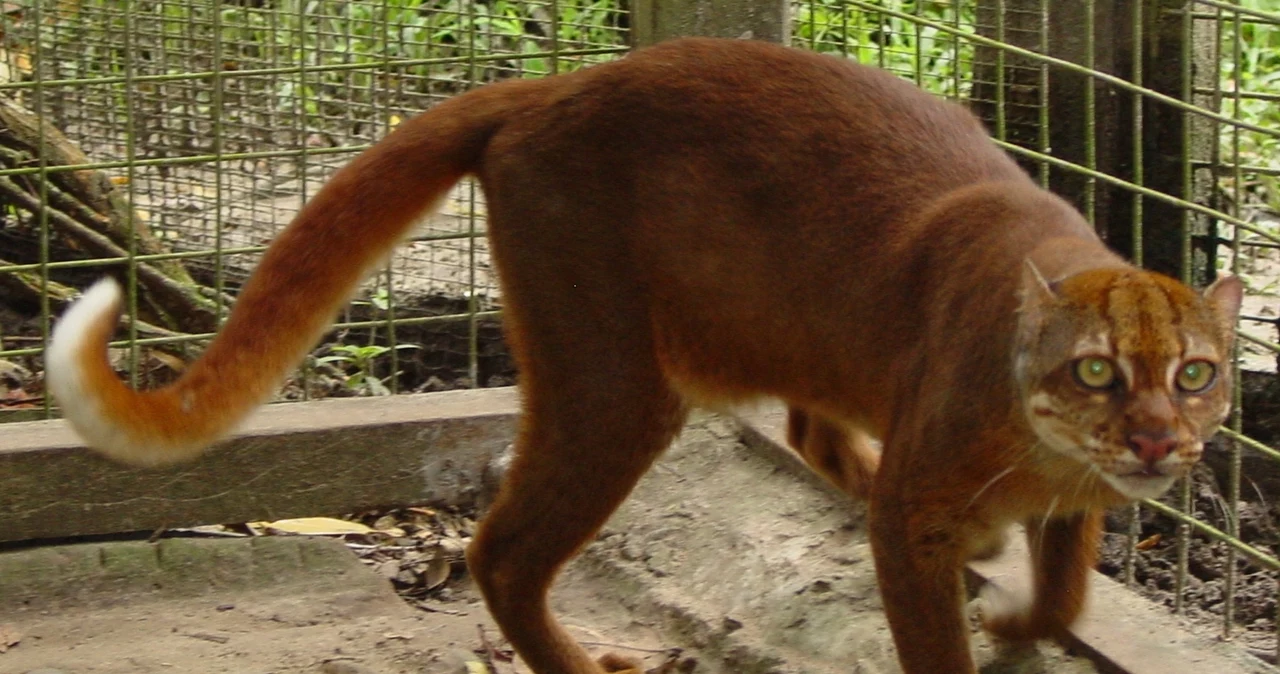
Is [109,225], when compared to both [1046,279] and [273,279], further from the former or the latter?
[1046,279]

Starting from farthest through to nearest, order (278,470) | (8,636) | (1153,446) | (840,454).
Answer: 1. (278,470)
2. (840,454)
3. (8,636)
4. (1153,446)

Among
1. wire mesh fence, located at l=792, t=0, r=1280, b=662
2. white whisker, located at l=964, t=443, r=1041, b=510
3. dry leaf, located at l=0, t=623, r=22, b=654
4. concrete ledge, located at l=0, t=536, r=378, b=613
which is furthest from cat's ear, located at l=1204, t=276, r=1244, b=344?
dry leaf, located at l=0, t=623, r=22, b=654

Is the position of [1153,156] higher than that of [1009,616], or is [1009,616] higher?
[1153,156]

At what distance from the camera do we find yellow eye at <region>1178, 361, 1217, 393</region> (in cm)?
294

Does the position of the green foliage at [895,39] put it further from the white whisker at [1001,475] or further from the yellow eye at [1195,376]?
the yellow eye at [1195,376]

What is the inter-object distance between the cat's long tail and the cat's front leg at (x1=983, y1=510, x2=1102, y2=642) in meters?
1.40

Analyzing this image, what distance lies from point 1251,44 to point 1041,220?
454 cm

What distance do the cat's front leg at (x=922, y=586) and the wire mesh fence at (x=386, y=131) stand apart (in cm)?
89

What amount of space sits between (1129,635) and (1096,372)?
0.91m

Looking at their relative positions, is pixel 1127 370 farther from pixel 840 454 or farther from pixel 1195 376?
pixel 840 454

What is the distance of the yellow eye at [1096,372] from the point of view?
9.67 ft

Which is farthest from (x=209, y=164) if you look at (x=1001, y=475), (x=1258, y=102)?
(x=1258, y=102)

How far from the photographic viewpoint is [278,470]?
14.6ft

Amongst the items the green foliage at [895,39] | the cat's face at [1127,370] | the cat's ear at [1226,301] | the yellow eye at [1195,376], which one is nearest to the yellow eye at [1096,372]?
the cat's face at [1127,370]
